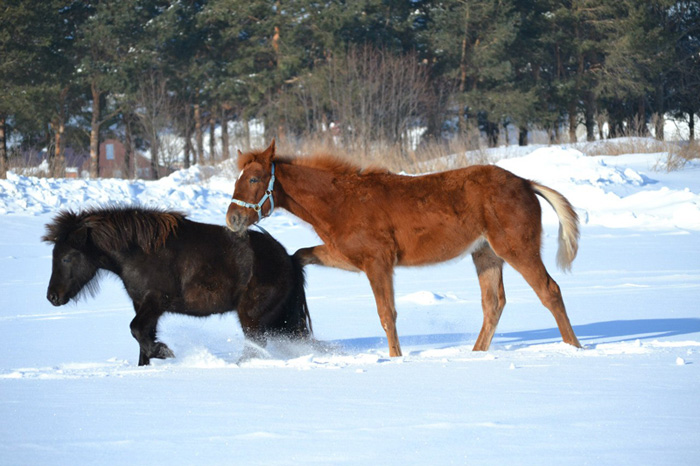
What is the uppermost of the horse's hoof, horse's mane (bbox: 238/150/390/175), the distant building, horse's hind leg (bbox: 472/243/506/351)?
the distant building

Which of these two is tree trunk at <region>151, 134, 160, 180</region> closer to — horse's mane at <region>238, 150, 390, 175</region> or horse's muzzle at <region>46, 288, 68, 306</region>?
horse's mane at <region>238, 150, 390, 175</region>

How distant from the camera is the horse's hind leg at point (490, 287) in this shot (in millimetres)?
7430

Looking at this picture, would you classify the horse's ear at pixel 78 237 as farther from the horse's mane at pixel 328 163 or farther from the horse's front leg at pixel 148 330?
the horse's mane at pixel 328 163

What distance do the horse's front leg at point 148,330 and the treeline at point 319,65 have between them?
28.2 m

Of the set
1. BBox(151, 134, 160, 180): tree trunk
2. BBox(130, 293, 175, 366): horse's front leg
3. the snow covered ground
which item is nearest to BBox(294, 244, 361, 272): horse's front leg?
the snow covered ground

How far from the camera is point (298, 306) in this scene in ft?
23.8

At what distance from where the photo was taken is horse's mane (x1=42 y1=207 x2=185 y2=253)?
22.8 ft

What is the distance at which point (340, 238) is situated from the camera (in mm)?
7188

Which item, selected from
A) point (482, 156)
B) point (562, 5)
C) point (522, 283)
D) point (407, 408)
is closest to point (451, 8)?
point (562, 5)

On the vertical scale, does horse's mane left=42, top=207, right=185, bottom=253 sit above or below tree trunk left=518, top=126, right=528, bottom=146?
below

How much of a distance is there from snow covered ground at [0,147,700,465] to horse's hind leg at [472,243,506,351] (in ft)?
0.97

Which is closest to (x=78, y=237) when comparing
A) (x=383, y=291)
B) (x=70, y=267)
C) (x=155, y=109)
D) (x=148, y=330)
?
(x=70, y=267)

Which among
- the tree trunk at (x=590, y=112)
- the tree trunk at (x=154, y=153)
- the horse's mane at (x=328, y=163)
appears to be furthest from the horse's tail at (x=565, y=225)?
the tree trunk at (x=590, y=112)

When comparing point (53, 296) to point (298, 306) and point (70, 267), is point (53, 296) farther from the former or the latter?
point (298, 306)
